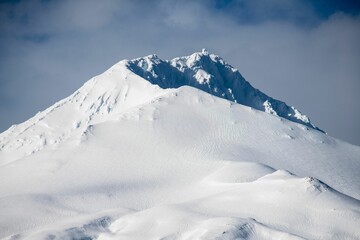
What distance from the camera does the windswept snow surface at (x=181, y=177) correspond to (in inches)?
2527

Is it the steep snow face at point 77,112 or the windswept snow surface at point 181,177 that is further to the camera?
the steep snow face at point 77,112

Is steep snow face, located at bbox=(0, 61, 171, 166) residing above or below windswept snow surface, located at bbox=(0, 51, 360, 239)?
above

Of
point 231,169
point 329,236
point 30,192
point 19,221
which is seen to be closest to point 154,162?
point 231,169

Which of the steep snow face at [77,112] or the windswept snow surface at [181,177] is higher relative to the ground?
the steep snow face at [77,112]

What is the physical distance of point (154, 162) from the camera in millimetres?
105250

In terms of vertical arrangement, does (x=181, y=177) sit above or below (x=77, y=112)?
below

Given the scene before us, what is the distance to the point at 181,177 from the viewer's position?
97.5 m

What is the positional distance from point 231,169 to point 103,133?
39.2 meters

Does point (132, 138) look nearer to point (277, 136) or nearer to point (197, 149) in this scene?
point (197, 149)

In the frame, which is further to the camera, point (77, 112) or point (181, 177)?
point (77, 112)

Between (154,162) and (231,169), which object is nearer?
(231,169)

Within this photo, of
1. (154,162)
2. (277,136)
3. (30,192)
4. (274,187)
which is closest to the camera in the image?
(274,187)

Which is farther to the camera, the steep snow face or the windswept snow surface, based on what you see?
the steep snow face

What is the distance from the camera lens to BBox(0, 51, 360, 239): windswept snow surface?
6419 centimetres
